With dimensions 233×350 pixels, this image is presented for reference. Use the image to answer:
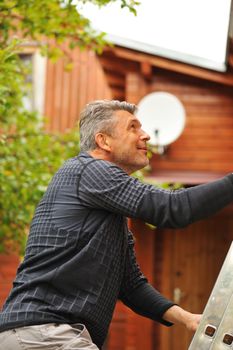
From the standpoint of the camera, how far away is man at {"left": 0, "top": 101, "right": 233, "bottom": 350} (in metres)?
2.38

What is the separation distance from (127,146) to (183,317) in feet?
2.29

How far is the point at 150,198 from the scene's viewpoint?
7.96 feet

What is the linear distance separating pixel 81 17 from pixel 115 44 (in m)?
3.11

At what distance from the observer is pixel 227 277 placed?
2197 mm

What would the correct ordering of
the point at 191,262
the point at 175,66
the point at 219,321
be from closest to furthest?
the point at 219,321
the point at 175,66
the point at 191,262

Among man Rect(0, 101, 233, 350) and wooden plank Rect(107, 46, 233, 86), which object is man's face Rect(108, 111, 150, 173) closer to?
man Rect(0, 101, 233, 350)

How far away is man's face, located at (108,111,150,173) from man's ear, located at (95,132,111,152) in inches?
0.5

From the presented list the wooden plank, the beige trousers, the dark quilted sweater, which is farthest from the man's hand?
the wooden plank

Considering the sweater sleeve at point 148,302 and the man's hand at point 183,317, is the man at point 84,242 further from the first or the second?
the sweater sleeve at point 148,302

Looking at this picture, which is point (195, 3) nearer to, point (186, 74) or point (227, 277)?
point (186, 74)

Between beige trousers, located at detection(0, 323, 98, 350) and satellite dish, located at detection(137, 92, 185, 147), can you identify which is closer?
beige trousers, located at detection(0, 323, 98, 350)

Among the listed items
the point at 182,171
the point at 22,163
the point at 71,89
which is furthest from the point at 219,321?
the point at 71,89

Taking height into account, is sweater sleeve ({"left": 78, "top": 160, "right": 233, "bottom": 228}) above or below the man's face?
below

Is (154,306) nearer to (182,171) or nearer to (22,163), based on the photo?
(22,163)
